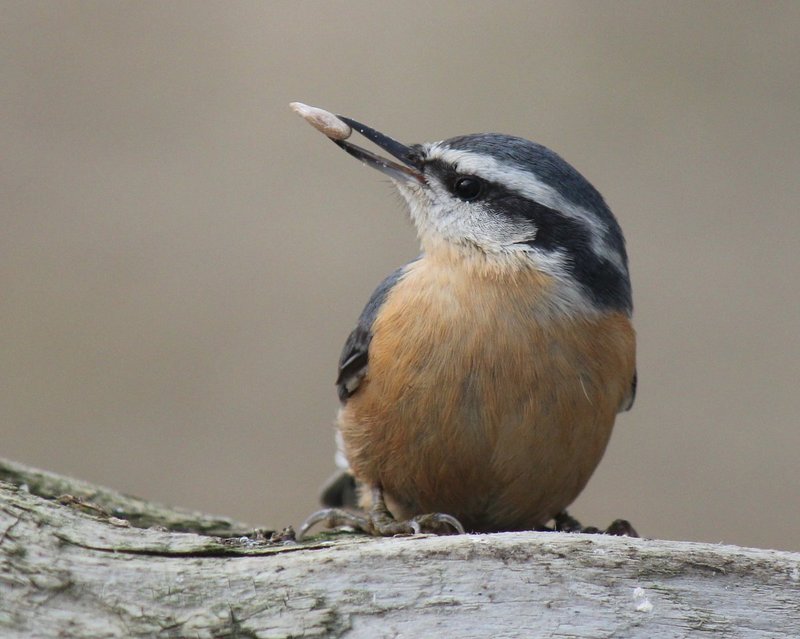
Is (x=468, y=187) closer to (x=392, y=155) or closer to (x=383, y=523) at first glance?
(x=392, y=155)

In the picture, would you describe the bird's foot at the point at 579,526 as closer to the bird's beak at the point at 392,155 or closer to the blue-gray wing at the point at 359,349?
the blue-gray wing at the point at 359,349

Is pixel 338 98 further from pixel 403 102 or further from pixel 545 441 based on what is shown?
pixel 545 441

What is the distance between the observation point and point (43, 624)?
322 cm

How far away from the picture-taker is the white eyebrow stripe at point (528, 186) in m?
4.54

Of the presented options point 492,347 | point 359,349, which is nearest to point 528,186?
point 492,347

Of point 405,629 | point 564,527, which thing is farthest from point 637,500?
point 405,629

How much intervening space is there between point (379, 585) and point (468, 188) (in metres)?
1.96

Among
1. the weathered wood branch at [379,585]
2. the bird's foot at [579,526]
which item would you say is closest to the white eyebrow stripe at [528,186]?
the bird's foot at [579,526]

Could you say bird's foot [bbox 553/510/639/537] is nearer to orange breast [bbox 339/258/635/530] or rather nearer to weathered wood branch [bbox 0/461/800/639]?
orange breast [bbox 339/258/635/530]

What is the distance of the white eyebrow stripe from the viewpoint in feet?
14.9

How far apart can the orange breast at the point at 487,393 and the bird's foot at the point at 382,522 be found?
110mm

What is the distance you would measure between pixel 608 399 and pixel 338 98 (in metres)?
6.35

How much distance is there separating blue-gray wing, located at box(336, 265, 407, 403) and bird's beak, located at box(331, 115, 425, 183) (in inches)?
18.1

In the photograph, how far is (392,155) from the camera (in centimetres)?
501
